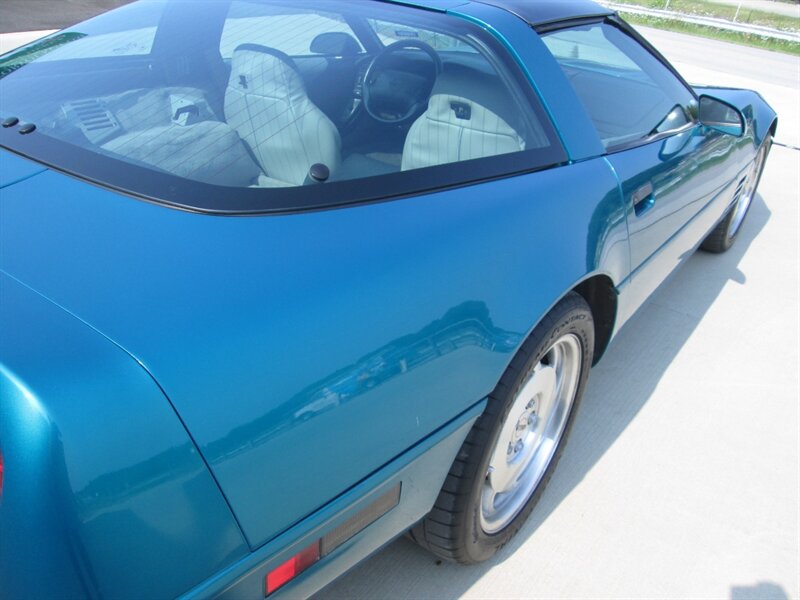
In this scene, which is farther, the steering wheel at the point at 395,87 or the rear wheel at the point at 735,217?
the rear wheel at the point at 735,217

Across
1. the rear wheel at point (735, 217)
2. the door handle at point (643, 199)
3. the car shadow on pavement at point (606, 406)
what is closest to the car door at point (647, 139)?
the door handle at point (643, 199)

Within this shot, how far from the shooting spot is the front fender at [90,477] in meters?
0.90

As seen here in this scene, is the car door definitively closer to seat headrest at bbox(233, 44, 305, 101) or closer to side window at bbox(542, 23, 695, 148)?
side window at bbox(542, 23, 695, 148)

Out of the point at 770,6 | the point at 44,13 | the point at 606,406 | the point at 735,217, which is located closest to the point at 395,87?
the point at 606,406

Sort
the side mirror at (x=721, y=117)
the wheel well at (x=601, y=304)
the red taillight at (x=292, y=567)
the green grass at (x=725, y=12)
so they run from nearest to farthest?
the red taillight at (x=292, y=567)
the wheel well at (x=601, y=304)
the side mirror at (x=721, y=117)
the green grass at (x=725, y=12)

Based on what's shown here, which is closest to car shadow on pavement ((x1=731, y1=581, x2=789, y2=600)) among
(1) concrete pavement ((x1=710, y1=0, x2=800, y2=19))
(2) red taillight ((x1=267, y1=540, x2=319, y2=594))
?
(2) red taillight ((x1=267, y1=540, x2=319, y2=594))

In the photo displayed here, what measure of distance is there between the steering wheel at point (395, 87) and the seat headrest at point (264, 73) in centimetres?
19

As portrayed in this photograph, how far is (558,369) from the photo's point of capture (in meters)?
2.08

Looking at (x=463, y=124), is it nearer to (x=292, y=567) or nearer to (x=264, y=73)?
(x=264, y=73)

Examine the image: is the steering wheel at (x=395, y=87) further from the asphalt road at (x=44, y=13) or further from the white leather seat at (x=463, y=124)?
the asphalt road at (x=44, y=13)

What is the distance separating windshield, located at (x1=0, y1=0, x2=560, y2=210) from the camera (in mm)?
1505

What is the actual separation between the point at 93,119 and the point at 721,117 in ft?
7.86

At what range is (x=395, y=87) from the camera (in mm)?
1871

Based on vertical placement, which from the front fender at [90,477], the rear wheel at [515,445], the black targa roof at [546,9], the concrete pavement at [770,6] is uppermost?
the concrete pavement at [770,6]
